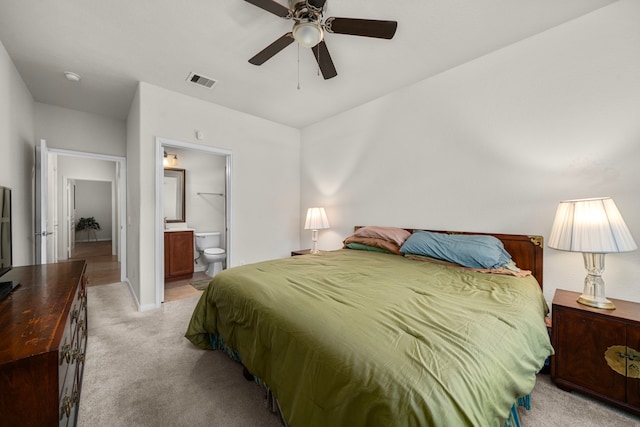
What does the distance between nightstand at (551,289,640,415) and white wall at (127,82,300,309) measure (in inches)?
137

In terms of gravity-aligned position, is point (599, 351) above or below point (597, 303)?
below

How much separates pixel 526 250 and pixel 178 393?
9.37 ft

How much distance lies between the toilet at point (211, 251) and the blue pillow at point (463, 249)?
3192mm

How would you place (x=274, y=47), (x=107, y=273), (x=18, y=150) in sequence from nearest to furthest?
1. (x=274, y=47)
2. (x=18, y=150)
3. (x=107, y=273)

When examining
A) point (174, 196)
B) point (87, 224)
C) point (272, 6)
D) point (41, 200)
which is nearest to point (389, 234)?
point (272, 6)

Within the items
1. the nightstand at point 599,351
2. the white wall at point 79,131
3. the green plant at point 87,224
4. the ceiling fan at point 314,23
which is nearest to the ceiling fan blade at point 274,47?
the ceiling fan at point 314,23

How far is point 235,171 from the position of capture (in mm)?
3719

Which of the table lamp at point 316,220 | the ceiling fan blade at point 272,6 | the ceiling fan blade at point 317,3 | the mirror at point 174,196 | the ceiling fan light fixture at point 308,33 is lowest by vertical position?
the table lamp at point 316,220

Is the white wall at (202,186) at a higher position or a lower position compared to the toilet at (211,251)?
higher

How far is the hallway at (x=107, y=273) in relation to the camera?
3589mm

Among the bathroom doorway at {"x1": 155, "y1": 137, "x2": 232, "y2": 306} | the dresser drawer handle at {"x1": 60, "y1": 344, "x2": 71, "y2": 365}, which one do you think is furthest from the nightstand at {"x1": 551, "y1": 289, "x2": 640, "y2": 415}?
the bathroom doorway at {"x1": 155, "y1": 137, "x2": 232, "y2": 306}

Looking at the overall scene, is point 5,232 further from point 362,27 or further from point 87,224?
point 87,224

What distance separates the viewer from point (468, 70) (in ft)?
8.41

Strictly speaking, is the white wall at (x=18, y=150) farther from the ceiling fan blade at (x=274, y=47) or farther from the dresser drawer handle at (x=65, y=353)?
the ceiling fan blade at (x=274, y=47)
